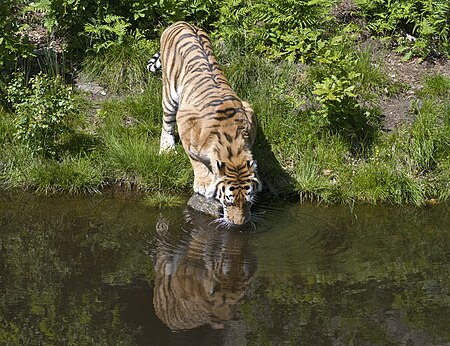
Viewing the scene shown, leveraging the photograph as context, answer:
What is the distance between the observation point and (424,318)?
5766 mm

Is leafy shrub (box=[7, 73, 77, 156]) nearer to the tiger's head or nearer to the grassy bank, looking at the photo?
the grassy bank

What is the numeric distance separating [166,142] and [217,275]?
2349 millimetres

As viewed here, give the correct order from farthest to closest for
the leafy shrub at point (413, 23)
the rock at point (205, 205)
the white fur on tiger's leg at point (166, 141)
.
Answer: the leafy shrub at point (413, 23) → the white fur on tiger's leg at point (166, 141) → the rock at point (205, 205)

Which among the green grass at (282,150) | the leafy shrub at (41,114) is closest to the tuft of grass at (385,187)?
the green grass at (282,150)

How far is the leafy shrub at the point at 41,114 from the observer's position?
799 cm

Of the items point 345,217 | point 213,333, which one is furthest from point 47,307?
point 345,217

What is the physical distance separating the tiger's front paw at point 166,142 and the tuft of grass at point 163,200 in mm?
647

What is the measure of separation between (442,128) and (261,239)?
266cm

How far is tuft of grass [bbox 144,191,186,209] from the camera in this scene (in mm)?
7637

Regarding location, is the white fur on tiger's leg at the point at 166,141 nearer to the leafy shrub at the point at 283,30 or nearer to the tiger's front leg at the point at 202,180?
the tiger's front leg at the point at 202,180

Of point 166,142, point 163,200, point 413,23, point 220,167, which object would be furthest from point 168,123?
point 413,23

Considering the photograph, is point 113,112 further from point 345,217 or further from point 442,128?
point 442,128

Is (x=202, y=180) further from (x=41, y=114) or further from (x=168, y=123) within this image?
(x=41, y=114)

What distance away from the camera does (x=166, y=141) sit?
8383 mm
